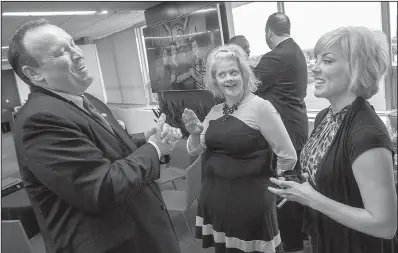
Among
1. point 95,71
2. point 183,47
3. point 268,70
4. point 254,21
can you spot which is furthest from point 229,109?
point 95,71

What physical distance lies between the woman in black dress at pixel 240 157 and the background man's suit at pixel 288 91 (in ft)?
1.02

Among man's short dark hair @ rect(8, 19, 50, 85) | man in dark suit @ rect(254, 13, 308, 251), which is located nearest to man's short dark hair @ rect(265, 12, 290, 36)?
man in dark suit @ rect(254, 13, 308, 251)

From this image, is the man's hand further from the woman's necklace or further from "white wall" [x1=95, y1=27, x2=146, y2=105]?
"white wall" [x1=95, y1=27, x2=146, y2=105]

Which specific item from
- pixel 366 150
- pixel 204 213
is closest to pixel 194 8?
pixel 204 213

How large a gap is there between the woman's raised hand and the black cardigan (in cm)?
64

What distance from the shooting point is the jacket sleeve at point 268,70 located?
67.4 inches

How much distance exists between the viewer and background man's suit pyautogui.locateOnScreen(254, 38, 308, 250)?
1715 millimetres

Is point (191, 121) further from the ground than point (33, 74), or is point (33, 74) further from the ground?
point (33, 74)

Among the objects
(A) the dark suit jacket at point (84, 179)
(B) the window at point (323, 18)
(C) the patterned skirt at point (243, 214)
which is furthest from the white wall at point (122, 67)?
(A) the dark suit jacket at point (84, 179)

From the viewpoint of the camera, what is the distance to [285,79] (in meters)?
1.74

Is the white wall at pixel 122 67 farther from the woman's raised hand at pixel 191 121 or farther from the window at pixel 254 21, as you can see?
the woman's raised hand at pixel 191 121

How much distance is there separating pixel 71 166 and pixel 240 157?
791 millimetres

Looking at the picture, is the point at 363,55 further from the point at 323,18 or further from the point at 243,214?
the point at 323,18

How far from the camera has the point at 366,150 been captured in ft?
2.48
